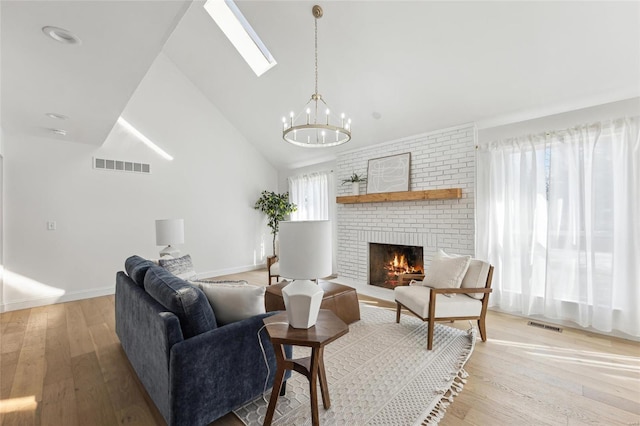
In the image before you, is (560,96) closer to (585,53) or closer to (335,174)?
(585,53)

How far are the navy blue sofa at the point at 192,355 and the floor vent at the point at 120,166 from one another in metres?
3.55

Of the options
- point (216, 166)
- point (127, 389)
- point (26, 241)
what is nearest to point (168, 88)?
point (216, 166)

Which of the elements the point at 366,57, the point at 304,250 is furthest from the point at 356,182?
the point at 304,250

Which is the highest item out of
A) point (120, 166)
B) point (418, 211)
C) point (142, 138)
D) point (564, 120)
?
point (142, 138)

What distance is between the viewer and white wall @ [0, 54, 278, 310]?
3996mm

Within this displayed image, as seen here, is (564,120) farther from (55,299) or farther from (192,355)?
Answer: (55,299)

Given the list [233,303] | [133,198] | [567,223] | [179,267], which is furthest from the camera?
[133,198]

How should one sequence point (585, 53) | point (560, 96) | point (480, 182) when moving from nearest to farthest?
point (585, 53) → point (560, 96) → point (480, 182)

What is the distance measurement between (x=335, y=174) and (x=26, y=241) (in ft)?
16.0

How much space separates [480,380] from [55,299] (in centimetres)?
546

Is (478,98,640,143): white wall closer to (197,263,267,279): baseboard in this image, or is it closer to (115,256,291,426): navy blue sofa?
(115,256,291,426): navy blue sofa

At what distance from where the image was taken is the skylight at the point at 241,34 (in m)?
3.88

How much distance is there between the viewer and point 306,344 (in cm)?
153

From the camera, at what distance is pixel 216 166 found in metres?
5.95
